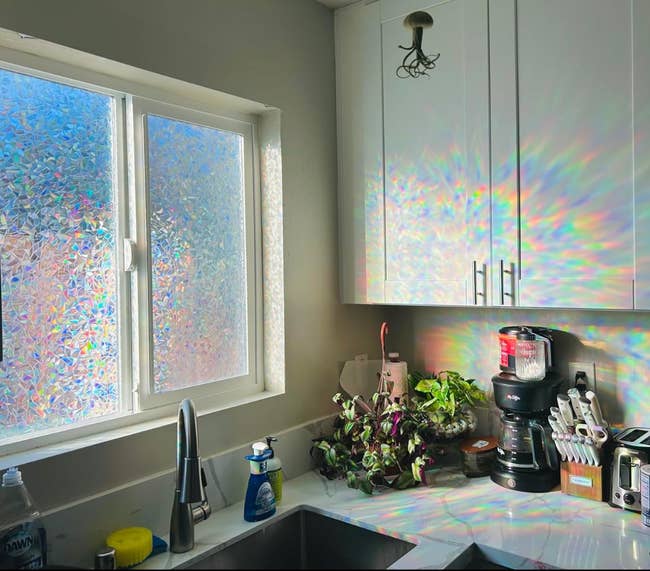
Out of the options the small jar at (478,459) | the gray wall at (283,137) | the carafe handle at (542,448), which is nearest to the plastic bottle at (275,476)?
the gray wall at (283,137)

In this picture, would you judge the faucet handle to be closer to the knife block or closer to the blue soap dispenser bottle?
the blue soap dispenser bottle

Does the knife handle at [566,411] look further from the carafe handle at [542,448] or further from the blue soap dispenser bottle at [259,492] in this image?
the blue soap dispenser bottle at [259,492]

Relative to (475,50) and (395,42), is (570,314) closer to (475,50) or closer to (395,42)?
(475,50)

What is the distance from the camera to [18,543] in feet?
4.06

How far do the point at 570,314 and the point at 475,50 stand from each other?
2.90 feet

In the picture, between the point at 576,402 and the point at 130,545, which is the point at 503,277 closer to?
the point at 576,402

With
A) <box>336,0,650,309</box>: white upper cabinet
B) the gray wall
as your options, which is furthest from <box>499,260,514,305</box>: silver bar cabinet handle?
the gray wall

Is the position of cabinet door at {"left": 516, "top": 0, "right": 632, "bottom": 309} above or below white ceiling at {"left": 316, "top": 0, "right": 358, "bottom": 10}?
below

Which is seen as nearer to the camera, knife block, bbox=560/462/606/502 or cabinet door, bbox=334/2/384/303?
knife block, bbox=560/462/606/502

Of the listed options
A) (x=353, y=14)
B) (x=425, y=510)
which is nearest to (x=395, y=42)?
(x=353, y=14)

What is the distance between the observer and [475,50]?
1.79m

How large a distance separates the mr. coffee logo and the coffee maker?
1.29m

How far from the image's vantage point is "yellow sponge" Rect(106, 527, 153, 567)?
1368mm

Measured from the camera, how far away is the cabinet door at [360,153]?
2035mm
